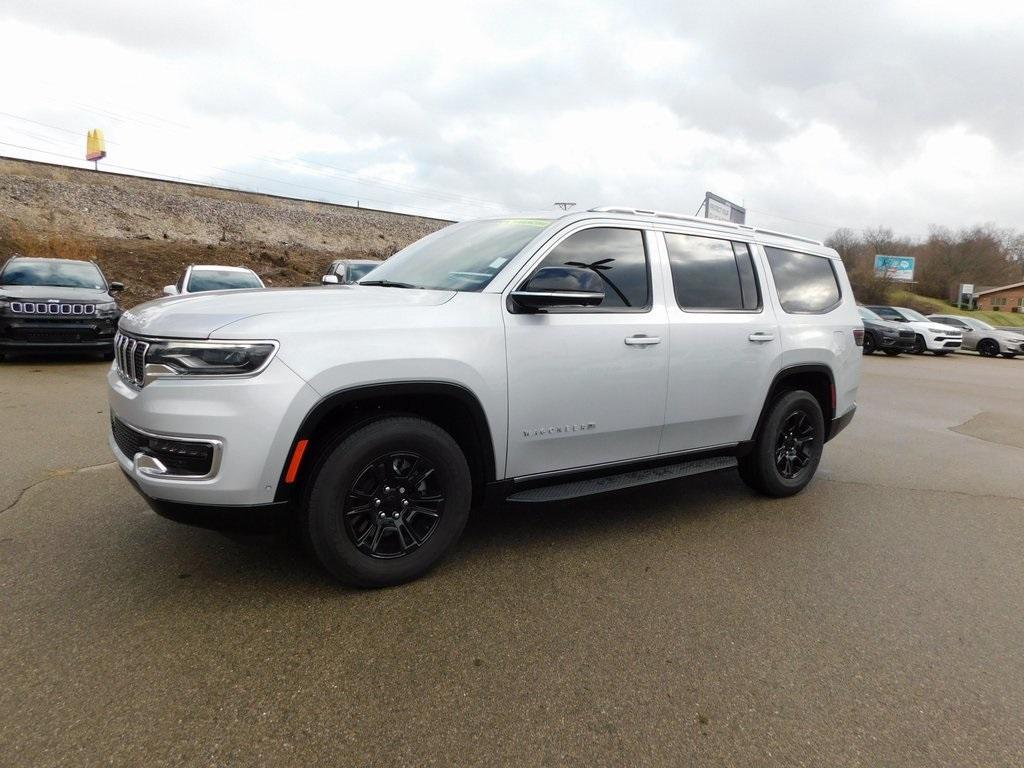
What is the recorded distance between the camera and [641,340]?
3.66m

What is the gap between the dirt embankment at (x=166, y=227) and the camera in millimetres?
24078

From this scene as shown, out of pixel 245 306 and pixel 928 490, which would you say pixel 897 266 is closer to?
pixel 928 490

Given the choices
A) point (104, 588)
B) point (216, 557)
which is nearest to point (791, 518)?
point (216, 557)

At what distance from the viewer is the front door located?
3.29 meters

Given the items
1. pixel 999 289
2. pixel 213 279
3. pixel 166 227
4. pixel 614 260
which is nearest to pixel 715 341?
pixel 614 260

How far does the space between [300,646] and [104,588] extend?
3.55ft

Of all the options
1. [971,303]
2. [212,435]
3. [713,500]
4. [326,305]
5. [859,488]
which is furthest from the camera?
[971,303]

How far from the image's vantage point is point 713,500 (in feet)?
15.6

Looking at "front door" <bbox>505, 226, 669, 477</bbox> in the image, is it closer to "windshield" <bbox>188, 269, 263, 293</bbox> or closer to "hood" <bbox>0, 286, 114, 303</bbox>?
"windshield" <bbox>188, 269, 263, 293</bbox>

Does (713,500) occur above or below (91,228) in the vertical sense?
below

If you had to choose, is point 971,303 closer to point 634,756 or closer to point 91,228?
point 91,228

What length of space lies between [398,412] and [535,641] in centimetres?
115

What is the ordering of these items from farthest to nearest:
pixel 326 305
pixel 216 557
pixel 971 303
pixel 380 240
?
pixel 971 303 < pixel 380 240 < pixel 216 557 < pixel 326 305

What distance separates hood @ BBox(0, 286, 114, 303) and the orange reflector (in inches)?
355
